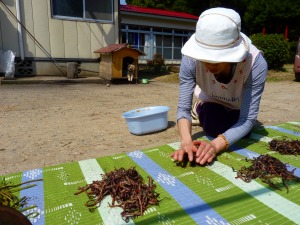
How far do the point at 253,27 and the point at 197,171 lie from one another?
20.1 metres

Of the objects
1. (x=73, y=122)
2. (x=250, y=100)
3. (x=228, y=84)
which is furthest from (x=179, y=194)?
(x=73, y=122)

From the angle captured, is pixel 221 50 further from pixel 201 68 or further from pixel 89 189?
pixel 89 189

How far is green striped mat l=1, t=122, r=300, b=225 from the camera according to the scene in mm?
1475

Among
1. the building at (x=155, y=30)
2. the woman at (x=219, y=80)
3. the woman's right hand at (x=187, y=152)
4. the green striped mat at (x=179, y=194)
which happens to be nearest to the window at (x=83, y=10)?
the building at (x=155, y=30)

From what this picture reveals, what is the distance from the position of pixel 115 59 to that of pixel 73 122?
180 inches

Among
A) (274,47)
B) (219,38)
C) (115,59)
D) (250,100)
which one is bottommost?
(250,100)

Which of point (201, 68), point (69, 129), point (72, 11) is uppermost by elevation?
point (72, 11)

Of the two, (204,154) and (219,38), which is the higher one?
(219,38)

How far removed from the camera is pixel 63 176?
2.00 metres

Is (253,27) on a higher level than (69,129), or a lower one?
higher

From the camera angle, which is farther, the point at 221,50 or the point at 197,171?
the point at 197,171

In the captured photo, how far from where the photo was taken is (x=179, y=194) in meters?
1.71

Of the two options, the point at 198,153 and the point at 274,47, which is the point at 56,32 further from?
the point at 274,47

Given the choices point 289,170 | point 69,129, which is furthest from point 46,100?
point 289,170
